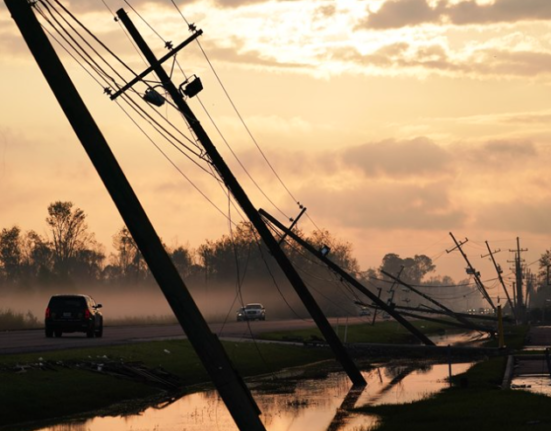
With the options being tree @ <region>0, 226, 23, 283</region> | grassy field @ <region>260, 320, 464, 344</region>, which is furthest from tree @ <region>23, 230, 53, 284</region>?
grassy field @ <region>260, 320, 464, 344</region>

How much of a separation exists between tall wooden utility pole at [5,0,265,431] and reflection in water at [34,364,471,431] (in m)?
9.44

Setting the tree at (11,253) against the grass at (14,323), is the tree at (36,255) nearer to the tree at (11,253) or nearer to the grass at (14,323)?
the tree at (11,253)

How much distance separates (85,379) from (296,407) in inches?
268

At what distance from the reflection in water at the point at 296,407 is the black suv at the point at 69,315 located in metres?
13.8

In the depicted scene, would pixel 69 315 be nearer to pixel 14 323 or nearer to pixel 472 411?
pixel 14 323

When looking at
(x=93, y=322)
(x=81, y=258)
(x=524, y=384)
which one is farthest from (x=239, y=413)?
(x=81, y=258)

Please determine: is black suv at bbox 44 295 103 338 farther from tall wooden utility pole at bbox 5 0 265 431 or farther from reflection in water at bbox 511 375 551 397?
tall wooden utility pole at bbox 5 0 265 431

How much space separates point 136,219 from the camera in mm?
16406

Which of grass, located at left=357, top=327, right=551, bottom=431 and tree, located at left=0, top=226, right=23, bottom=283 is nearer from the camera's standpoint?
grass, located at left=357, top=327, right=551, bottom=431

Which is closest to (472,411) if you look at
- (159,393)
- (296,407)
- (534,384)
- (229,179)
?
(296,407)

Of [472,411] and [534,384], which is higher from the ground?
[534,384]

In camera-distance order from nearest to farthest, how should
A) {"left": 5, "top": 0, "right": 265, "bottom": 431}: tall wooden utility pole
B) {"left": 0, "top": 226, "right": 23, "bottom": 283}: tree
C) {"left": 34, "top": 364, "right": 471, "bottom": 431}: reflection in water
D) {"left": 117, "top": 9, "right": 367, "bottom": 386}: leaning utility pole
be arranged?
{"left": 5, "top": 0, "right": 265, "bottom": 431}: tall wooden utility pole
{"left": 34, "top": 364, "right": 471, "bottom": 431}: reflection in water
{"left": 117, "top": 9, "right": 367, "bottom": 386}: leaning utility pole
{"left": 0, "top": 226, "right": 23, "bottom": 283}: tree

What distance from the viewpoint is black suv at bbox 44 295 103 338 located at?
5103 centimetres

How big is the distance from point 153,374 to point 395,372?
512 inches
